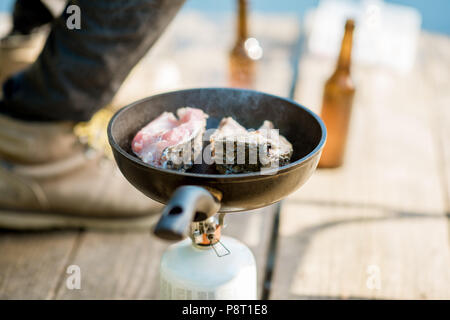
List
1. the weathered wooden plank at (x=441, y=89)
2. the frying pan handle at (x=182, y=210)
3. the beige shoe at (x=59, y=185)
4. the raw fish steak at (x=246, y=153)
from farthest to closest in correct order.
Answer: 1. the weathered wooden plank at (x=441, y=89)
2. the beige shoe at (x=59, y=185)
3. the raw fish steak at (x=246, y=153)
4. the frying pan handle at (x=182, y=210)

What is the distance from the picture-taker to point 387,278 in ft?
4.26

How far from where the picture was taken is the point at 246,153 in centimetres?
88

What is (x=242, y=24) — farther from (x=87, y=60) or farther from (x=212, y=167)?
(x=212, y=167)

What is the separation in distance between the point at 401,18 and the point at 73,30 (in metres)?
2.03

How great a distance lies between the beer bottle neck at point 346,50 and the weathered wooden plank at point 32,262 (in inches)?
41.5

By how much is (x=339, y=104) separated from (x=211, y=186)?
3.40 ft

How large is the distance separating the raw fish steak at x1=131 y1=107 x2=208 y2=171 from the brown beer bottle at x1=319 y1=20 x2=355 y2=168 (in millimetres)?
801

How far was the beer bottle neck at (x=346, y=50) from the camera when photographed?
5.18 ft

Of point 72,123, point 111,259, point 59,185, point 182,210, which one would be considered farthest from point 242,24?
point 182,210

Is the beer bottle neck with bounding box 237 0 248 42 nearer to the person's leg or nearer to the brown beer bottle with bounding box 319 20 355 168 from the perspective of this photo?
the brown beer bottle with bounding box 319 20 355 168

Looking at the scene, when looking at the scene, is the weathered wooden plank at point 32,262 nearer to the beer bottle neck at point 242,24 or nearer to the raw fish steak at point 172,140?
the raw fish steak at point 172,140

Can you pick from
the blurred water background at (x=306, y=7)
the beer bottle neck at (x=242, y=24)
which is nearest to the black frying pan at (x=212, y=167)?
the beer bottle neck at (x=242, y=24)

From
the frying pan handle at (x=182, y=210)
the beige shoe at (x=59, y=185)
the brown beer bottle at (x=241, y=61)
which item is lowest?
the frying pan handle at (x=182, y=210)
